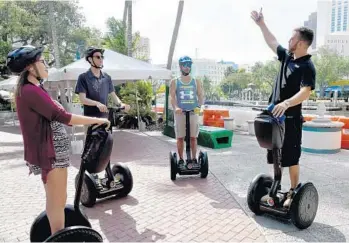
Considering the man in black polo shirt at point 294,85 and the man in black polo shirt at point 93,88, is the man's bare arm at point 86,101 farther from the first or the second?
the man in black polo shirt at point 294,85

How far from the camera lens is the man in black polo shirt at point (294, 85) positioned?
3.01m

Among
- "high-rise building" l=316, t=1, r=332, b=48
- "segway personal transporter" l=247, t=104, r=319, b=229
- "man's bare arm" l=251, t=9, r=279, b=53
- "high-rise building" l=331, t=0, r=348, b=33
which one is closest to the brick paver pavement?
"segway personal transporter" l=247, t=104, r=319, b=229

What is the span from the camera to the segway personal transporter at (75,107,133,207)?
12.6 ft

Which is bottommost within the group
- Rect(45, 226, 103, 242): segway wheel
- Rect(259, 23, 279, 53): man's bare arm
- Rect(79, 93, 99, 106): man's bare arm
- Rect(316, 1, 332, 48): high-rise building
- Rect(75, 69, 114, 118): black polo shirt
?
Rect(45, 226, 103, 242): segway wheel

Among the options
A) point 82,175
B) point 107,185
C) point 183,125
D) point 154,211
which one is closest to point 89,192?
point 107,185

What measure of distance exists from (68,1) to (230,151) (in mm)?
19496

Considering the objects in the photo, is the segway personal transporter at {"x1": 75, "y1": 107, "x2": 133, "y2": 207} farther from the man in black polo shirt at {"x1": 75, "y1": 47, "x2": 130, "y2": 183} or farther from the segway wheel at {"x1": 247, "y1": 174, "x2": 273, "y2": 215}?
the segway wheel at {"x1": 247, "y1": 174, "x2": 273, "y2": 215}

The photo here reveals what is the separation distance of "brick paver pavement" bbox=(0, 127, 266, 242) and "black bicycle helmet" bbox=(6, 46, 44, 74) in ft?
5.90

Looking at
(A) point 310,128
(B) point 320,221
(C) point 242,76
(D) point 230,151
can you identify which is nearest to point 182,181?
(B) point 320,221

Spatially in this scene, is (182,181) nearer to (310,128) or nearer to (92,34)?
(310,128)

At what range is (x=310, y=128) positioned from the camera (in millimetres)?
7066

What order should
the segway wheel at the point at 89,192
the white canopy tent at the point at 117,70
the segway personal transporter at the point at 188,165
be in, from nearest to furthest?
the segway wheel at the point at 89,192 < the segway personal transporter at the point at 188,165 < the white canopy tent at the point at 117,70

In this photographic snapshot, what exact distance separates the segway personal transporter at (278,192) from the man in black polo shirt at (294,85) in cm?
9

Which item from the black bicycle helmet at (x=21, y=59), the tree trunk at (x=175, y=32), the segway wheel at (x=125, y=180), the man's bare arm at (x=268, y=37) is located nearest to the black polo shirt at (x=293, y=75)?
the man's bare arm at (x=268, y=37)
